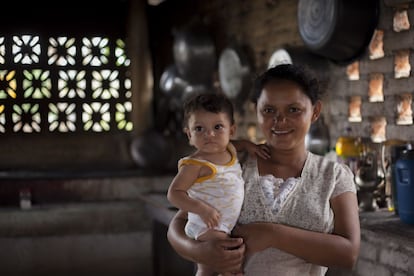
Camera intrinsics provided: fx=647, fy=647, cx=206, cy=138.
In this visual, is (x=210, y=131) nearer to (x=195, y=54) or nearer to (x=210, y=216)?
(x=210, y=216)

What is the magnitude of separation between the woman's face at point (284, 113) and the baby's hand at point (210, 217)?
26 centimetres

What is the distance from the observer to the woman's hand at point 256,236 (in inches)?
63.2

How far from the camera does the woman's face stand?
1707 mm

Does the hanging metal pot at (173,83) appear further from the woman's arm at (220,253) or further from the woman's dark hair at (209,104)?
the woman's arm at (220,253)

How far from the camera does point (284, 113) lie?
171cm

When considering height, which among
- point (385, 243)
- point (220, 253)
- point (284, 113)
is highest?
point (284, 113)

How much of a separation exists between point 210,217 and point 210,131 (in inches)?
11.6

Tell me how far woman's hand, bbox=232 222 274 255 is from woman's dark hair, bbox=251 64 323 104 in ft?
1.23

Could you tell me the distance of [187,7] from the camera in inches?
330

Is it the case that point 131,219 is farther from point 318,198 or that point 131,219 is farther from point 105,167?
point 318,198

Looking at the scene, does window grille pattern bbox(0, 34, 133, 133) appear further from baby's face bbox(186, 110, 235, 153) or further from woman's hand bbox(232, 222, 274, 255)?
woman's hand bbox(232, 222, 274, 255)

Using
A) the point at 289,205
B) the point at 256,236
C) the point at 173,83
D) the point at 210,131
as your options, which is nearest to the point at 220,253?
the point at 256,236

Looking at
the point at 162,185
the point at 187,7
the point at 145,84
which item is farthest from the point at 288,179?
the point at 187,7

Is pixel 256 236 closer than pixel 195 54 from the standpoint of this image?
Yes
